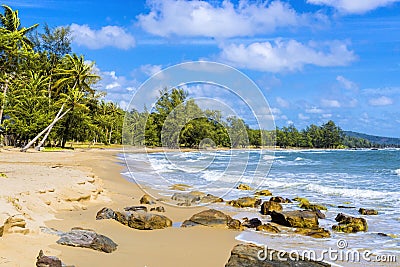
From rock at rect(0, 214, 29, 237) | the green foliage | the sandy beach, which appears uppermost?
the green foliage

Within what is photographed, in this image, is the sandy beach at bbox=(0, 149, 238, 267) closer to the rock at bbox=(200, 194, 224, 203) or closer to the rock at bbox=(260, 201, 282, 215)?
the rock at bbox=(200, 194, 224, 203)

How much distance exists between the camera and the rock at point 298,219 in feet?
30.2

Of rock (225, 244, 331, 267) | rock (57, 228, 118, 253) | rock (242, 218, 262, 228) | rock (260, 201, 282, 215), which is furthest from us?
rock (260, 201, 282, 215)

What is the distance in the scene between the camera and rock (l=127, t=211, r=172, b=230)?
820 centimetres

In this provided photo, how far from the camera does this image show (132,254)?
6246 millimetres

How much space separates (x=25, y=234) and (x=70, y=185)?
5.58 metres

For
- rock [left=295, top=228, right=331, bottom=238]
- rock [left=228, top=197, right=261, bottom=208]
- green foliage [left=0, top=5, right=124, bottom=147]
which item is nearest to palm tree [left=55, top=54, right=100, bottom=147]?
green foliage [left=0, top=5, right=124, bottom=147]

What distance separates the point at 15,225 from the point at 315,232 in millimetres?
A: 6095

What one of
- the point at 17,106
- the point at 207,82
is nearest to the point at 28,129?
the point at 17,106

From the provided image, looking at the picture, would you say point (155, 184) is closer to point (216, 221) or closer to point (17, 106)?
point (216, 221)

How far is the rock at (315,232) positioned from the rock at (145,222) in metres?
3.05

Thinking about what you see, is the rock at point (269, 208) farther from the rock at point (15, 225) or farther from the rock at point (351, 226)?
the rock at point (15, 225)

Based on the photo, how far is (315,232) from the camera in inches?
338

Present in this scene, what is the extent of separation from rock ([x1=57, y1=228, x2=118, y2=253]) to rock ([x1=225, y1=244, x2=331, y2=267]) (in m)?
2.00
